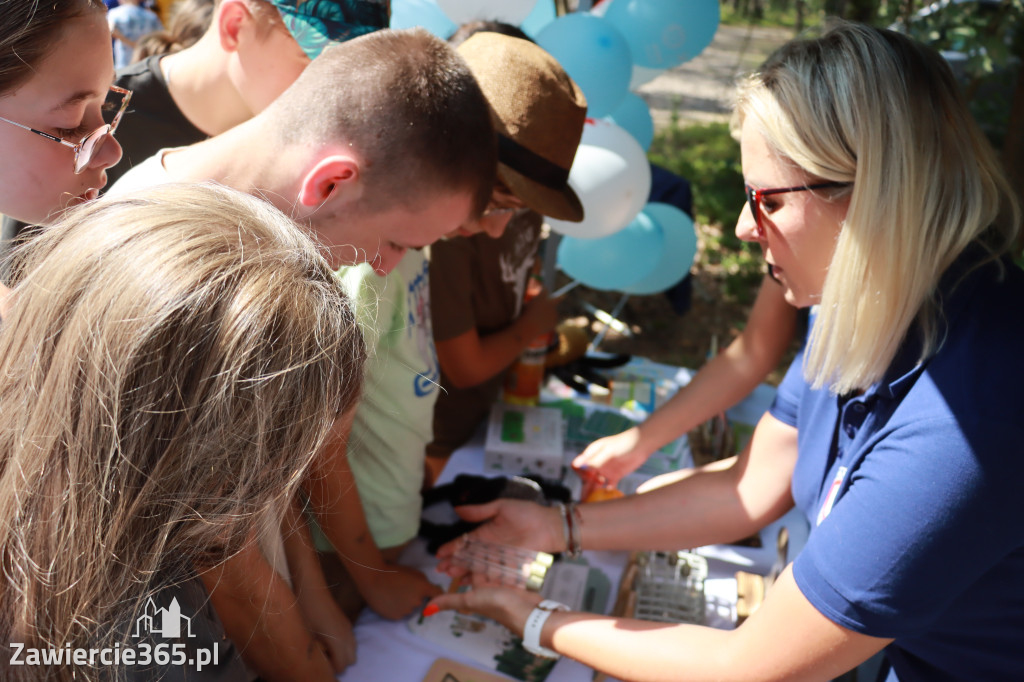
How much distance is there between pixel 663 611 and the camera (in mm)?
1432

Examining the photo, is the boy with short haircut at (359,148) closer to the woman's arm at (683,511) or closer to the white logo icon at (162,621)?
the white logo icon at (162,621)

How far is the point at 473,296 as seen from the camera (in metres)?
2.05

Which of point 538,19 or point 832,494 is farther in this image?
point 538,19

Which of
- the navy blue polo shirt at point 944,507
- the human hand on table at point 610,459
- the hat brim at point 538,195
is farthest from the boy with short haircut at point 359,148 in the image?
the human hand on table at point 610,459

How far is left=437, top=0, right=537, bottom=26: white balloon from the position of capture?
2045 millimetres

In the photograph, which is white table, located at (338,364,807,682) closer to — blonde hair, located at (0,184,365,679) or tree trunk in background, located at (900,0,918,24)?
blonde hair, located at (0,184,365,679)

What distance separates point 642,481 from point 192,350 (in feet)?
4.82

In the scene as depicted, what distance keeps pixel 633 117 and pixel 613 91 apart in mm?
574

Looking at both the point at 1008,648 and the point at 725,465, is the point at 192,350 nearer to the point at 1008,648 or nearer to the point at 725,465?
the point at 1008,648

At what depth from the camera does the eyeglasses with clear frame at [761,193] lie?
118 cm

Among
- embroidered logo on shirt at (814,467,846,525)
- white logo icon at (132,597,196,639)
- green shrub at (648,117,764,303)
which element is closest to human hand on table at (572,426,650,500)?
embroidered logo on shirt at (814,467,846,525)

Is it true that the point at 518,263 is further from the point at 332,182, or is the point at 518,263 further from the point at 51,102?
the point at 51,102

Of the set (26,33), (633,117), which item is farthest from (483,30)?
(633,117)

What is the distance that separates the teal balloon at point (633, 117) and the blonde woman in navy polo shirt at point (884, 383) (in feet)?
5.03
